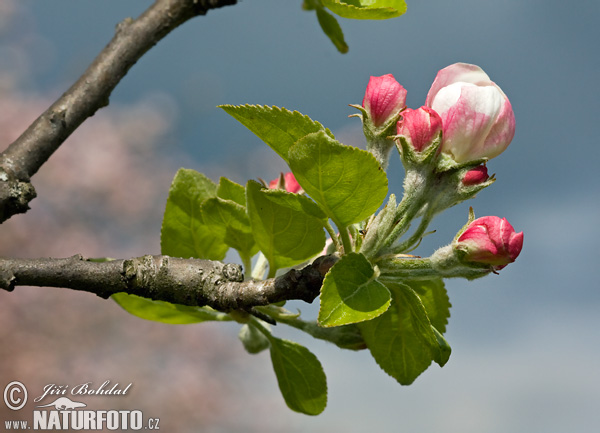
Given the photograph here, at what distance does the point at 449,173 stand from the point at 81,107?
63 cm

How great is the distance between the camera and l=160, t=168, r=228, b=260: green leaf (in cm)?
109

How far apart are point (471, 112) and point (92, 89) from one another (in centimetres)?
64

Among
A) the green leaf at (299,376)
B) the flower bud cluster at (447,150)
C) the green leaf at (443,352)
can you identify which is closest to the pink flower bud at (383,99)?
the flower bud cluster at (447,150)

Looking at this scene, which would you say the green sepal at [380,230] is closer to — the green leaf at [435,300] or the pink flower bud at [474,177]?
the pink flower bud at [474,177]

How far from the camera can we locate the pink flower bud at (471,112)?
0.84 metres

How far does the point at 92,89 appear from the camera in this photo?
1.07 meters

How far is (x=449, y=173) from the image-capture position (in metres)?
0.86

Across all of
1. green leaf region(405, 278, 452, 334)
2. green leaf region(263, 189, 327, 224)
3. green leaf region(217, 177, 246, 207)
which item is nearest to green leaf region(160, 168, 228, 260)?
green leaf region(217, 177, 246, 207)

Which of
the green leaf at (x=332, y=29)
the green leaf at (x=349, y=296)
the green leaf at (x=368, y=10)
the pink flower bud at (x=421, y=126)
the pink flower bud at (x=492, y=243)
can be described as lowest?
the green leaf at (x=349, y=296)

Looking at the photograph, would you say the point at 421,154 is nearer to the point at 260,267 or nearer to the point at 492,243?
the point at 492,243

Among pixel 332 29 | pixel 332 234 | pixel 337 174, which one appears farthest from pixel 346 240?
pixel 332 29

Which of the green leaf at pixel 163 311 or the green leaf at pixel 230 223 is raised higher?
the green leaf at pixel 230 223

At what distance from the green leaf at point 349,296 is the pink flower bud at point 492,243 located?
0.13 m

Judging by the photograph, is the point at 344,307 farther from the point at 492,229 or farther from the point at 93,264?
the point at 93,264
